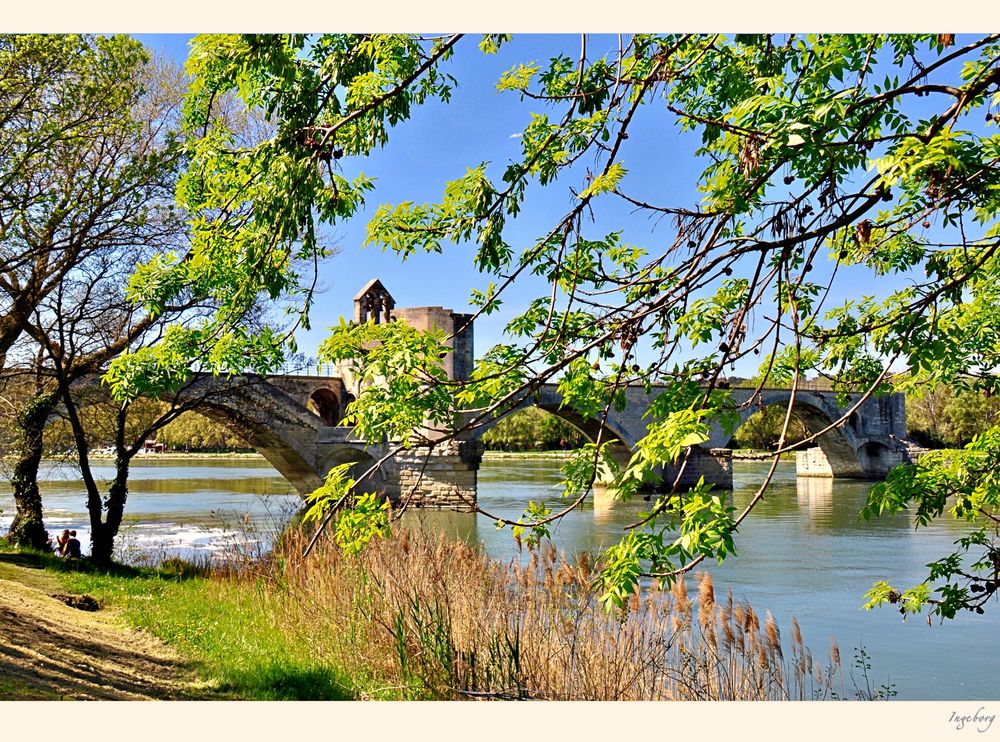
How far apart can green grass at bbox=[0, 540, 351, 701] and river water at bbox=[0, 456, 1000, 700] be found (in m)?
0.86

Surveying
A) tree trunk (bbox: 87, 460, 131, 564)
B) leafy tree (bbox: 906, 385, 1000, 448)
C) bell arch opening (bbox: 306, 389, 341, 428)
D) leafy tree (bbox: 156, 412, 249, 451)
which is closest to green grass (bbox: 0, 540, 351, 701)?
tree trunk (bbox: 87, 460, 131, 564)

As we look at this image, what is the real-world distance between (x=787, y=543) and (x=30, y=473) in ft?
44.5

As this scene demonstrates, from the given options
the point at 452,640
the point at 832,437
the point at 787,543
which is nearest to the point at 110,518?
the point at 452,640

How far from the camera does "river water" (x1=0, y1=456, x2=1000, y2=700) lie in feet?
27.8

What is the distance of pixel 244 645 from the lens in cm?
664

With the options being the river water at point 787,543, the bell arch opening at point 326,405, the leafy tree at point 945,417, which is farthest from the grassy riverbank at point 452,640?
the leafy tree at point 945,417

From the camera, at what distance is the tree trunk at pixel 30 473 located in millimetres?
11273

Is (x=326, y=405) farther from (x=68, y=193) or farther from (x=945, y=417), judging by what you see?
(x=945, y=417)

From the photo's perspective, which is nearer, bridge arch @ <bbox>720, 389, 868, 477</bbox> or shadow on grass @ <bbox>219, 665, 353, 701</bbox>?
shadow on grass @ <bbox>219, 665, 353, 701</bbox>

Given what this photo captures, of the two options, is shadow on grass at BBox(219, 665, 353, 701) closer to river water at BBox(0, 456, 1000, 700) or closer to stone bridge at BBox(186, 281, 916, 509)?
river water at BBox(0, 456, 1000, 700)

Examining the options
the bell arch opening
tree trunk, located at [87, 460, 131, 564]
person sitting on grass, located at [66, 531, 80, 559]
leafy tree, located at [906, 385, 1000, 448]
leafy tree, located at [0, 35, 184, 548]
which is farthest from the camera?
leafy tree, located at [906, 385, 1000, 448]

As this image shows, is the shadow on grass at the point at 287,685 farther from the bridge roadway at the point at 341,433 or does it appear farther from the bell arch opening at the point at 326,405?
the bell arch opening at the point at 326,405

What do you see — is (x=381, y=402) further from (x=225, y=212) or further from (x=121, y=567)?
(x=121, y=567)

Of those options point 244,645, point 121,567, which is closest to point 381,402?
point 244,645
